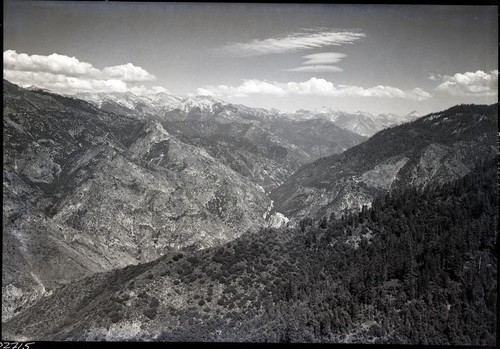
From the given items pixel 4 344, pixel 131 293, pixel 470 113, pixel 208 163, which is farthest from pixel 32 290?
pixel 470 113

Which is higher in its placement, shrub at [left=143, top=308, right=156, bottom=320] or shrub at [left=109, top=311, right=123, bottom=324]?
shrub at [left=109, top=311, right=123, bottom=324]

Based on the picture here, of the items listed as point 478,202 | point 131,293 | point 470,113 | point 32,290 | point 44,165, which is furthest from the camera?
point 470,113

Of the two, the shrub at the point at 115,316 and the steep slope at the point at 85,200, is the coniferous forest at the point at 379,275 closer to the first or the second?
the shrub at the point at 115,316

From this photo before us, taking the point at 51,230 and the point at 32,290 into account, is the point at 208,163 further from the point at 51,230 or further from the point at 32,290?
the point at 32,290

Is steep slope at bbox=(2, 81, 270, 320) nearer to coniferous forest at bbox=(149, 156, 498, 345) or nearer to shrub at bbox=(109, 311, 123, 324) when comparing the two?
shrub at bbox=(109, 311, 123, 324)

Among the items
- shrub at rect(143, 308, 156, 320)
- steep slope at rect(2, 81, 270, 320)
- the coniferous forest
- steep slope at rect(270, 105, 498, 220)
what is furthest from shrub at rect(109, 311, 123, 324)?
steep slope at rect(270, 105, 498, 220)
